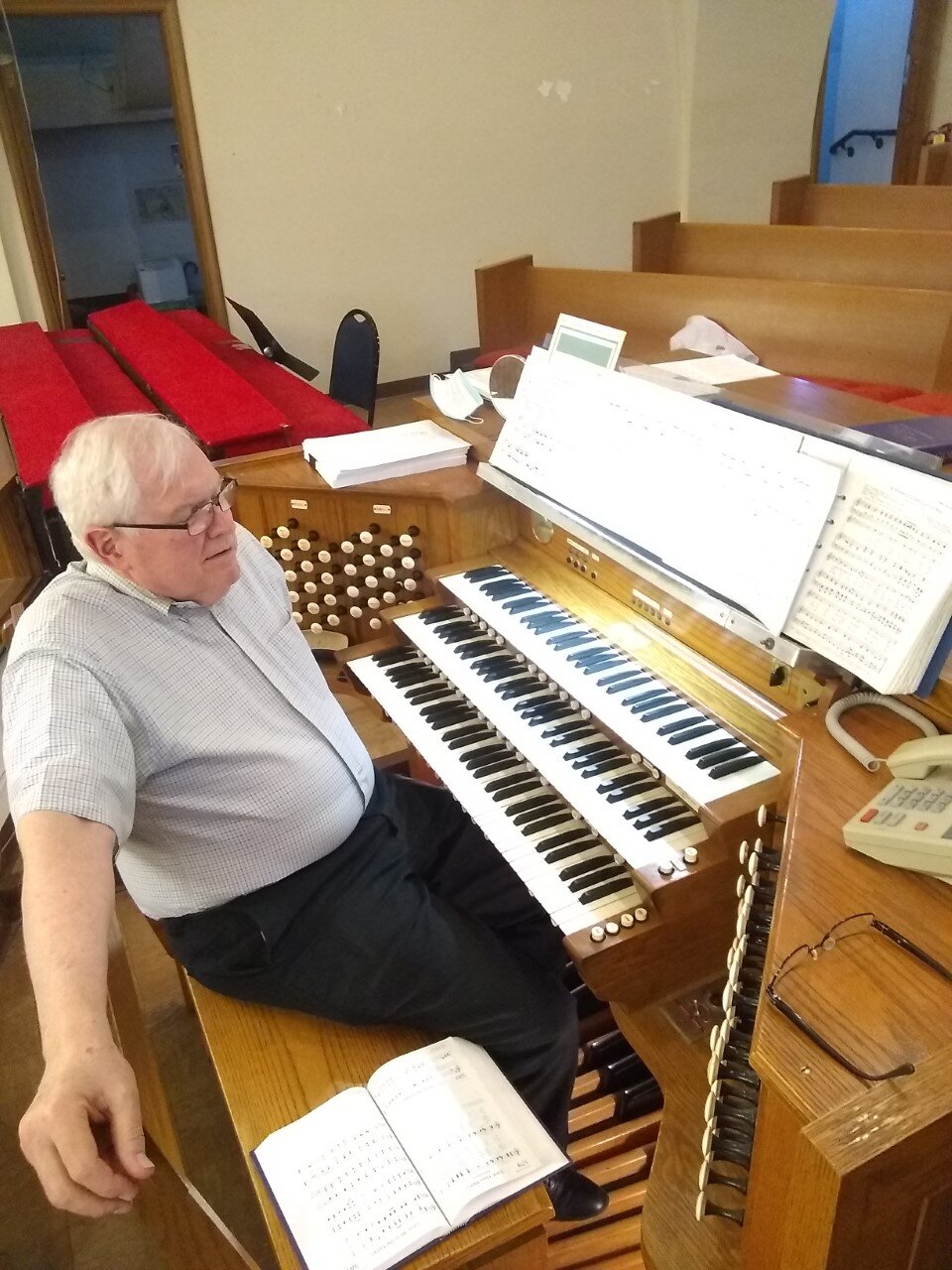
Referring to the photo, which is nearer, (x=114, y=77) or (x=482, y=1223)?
(x=482, y=1223)

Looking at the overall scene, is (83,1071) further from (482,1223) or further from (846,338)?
(846,338)

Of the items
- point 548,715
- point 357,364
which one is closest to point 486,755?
point 548,715

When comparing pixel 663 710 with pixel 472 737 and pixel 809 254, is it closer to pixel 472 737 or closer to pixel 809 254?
pixel 472 737

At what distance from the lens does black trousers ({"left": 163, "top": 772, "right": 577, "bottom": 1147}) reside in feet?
4.60

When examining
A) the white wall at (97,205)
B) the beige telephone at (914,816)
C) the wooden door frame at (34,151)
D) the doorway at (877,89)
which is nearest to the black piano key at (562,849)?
the beige telephone at (914,816)

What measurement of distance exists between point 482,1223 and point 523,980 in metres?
0.42

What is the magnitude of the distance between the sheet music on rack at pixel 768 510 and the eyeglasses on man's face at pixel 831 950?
360 millimetres

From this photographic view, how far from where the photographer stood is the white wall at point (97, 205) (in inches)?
253

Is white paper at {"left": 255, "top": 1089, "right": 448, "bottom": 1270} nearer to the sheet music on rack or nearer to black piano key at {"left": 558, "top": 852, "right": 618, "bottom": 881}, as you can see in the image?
black piano key at {"left": 558, "top": 852, "right": 618, "bottom": 881}

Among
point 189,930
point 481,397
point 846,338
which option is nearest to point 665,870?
point 189,930

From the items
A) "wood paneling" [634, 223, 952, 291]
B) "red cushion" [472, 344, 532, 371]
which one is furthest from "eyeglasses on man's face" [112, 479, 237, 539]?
"wood paneling" [634, 223, 952, 291]

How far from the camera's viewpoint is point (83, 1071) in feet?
3.09

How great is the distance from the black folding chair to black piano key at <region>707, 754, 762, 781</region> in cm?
354

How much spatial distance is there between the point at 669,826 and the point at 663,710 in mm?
Result: 226
